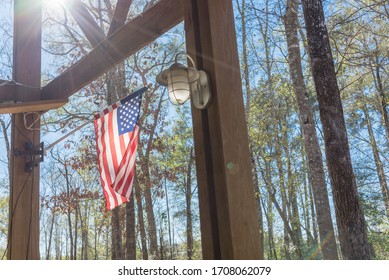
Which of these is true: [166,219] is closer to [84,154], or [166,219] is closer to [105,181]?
[84,154]

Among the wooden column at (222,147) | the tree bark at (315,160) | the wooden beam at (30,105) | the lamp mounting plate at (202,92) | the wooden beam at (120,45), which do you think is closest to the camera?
the wooden column at (222,147)

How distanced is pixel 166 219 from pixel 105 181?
655cm

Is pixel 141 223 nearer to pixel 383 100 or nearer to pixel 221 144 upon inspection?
pixel 383 100

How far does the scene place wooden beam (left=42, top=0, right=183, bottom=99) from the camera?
6.40 feet

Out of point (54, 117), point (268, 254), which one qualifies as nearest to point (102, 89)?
point (54, 117)

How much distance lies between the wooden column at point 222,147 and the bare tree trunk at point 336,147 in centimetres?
334

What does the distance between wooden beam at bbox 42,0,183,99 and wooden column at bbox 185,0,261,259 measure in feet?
1.54

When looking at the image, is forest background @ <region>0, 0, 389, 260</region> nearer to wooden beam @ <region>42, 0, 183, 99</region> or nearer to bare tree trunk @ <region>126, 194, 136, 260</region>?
bare tree trunk @ <region>126, 194, 136, 260</region>

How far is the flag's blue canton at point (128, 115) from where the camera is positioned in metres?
2.12

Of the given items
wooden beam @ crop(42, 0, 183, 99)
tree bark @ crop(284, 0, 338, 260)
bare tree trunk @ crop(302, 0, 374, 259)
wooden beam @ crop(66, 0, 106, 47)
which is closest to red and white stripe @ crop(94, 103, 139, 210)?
wooden beam @ crop(42, 0, 183, 99)

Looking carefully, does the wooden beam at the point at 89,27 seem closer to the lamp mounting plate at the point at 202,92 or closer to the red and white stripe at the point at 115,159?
the red and white stripe at the point at 115,159

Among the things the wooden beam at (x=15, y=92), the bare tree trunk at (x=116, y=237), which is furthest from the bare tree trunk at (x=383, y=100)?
the wooden beam at (x=15, y=92)

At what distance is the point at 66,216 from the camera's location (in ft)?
29.3
